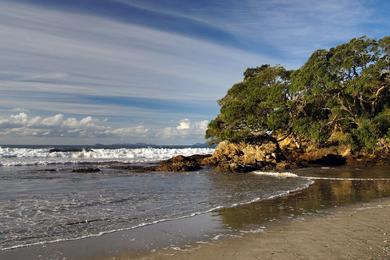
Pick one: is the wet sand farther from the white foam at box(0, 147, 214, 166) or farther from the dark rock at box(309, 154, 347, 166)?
the white foam at box(0, 147, 214, 166)

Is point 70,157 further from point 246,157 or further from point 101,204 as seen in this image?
point 101,204

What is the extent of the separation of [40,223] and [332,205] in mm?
8796

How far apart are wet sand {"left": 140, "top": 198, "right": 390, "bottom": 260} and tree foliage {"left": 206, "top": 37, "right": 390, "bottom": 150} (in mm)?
19755

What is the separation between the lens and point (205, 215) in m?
12.3

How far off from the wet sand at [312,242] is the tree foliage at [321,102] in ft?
64.8

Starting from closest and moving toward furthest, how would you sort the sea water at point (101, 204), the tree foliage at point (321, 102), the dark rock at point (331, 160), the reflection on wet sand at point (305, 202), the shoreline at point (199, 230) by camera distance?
the shoreline at point (199, 230), the sea water at point (101, 204), the reflection on wet sand at point (305, 202), the tree foliage at point (321, 102), the dark rock at point (331, 160)

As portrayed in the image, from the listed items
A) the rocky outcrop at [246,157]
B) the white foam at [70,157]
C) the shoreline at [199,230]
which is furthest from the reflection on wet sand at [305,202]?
the white foam at [70,157]

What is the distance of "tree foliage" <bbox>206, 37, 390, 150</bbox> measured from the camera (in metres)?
29.1

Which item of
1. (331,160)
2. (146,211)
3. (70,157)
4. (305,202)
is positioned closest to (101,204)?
(146,211)

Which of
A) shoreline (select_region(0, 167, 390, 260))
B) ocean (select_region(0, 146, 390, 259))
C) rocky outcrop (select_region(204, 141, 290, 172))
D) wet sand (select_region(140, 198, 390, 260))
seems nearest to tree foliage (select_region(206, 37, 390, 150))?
rocky outcrop (select_region(204, 141, 290, 172))

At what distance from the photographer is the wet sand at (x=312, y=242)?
25.3 feet

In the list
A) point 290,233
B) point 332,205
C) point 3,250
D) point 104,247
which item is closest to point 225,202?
point 332,205

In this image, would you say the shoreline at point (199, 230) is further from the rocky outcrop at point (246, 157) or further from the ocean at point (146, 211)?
the rocky outcrop at point (246, 157)

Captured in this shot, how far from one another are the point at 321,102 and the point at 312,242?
26.3 meters
